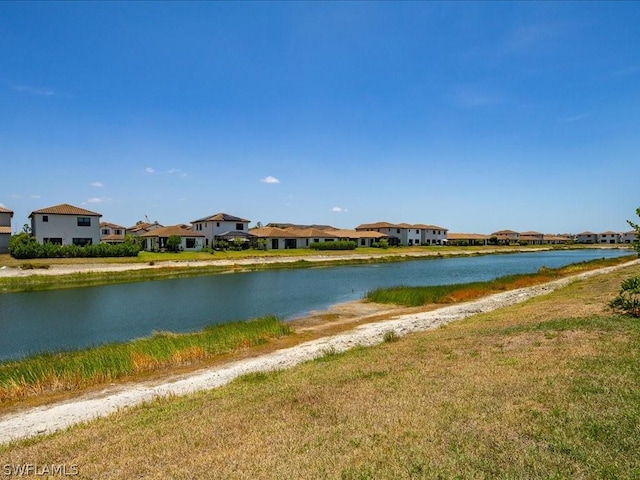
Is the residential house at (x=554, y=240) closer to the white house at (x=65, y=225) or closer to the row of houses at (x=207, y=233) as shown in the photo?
the row of houses at (x=207, y=233)

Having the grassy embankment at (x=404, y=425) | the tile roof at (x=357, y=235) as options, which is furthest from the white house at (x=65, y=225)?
the grassy embankment at (x=404, y=425)

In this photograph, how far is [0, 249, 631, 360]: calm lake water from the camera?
2250 centimetres

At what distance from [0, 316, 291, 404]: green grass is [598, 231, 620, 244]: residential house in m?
207

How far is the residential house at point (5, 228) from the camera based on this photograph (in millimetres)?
55138

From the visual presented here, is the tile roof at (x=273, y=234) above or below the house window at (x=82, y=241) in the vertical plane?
above

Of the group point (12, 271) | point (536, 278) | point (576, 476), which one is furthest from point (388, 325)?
point (12, 271)

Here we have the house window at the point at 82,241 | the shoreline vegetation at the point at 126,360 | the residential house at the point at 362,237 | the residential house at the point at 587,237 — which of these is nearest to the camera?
the shoreline vegetation at the point at 126,360

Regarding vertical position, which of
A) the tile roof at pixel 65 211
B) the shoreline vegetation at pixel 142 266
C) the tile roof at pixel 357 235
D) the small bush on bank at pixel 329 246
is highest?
the tile roof at pixel 65 211

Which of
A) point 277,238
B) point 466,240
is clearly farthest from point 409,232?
point 277,238

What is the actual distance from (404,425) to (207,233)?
7891 centimetres

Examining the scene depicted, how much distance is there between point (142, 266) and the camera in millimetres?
53875

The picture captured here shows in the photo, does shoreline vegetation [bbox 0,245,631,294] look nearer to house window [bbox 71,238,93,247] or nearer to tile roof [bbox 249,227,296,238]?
house window [bbox 71,238,93,247]

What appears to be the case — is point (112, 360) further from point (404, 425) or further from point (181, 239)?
point (181, 239)

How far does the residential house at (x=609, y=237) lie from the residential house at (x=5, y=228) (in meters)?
212
